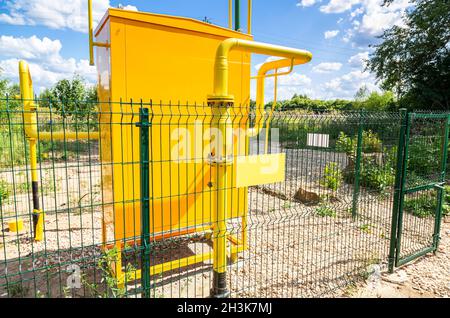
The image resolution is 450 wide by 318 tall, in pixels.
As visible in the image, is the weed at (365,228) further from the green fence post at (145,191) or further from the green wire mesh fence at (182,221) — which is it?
the green fence post at (145,191)

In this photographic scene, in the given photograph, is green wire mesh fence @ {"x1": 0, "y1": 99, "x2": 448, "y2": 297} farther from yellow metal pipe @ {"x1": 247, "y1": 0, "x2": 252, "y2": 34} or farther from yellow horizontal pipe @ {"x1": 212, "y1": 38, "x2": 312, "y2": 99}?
yellow metal pipe @ {"x1": 247, "y1": 0, "x2": 252, "y2": 34}

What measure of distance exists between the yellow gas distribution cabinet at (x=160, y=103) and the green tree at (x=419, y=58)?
14.8 meters

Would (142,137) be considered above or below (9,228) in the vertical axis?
above

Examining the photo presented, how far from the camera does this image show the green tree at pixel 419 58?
48.3 ft

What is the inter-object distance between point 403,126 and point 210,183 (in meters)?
2.47

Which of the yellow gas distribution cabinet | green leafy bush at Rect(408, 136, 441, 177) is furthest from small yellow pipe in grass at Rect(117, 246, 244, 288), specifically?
green leafy bush at Rect(408, 136, 441, 177)

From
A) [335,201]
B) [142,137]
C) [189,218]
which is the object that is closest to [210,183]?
[189,218]

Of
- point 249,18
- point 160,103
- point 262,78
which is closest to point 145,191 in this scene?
point 160,103

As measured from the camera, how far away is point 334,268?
13.5 feet

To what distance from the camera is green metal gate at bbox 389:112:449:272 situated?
4.08 m

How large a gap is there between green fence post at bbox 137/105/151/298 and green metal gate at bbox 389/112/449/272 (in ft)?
10.3

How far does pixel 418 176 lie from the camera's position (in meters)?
4.70

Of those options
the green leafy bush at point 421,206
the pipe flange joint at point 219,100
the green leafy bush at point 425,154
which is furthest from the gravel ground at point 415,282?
the pipe flange joint at point 219,100

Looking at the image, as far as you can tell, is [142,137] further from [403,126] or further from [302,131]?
[403,126]
